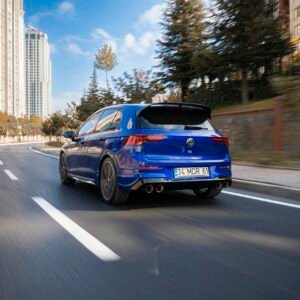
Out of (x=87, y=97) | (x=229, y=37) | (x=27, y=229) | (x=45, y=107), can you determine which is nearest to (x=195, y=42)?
(x=229, y=37)

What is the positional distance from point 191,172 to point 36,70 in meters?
144

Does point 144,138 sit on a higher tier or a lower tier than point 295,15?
lower

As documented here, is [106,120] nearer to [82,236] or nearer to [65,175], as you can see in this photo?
[65,175]

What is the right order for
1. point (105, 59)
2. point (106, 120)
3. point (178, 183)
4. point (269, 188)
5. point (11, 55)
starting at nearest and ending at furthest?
point (178, 183) → point (106, 120) → point (269, 188) → point (105, 59) → point (11, 55)

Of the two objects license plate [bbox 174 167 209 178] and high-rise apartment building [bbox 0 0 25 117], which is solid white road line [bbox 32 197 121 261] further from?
high-rise apartment building [bbox 0 0 25 117]

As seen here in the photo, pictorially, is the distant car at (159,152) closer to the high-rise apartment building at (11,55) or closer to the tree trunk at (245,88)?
→ the tree trunk at (245,88)

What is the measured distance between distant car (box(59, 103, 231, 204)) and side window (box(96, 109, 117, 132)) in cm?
3

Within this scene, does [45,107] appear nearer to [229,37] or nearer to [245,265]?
[229,37]

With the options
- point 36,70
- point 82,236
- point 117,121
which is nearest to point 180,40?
point 117,121

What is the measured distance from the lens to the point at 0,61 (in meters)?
116

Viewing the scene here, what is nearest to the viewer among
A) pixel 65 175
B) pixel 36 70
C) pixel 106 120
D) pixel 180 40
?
pixel 106 120

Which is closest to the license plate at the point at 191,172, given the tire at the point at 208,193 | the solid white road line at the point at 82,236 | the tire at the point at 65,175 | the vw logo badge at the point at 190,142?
the vw logo badge at the point at 190,142

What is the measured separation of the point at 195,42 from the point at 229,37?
518 centimetres

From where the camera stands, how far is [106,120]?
7629 mm
